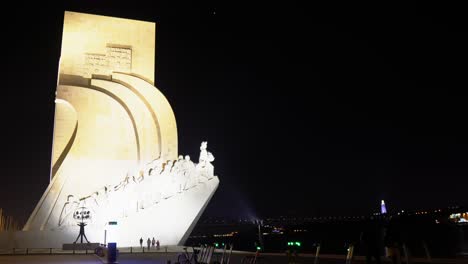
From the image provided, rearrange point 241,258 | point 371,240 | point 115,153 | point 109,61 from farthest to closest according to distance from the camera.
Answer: point 109,61 → point 115,153 → point 241,258 → point 371,240

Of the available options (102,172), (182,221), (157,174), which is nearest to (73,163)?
(102,172)

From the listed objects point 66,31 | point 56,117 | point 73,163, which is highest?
point 66,31

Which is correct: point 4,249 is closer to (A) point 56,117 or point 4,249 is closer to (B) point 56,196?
(B) point 56,196

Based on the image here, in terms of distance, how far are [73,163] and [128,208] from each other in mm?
3803

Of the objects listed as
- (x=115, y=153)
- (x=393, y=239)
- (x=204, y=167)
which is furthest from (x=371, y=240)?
(x=115, y=153)

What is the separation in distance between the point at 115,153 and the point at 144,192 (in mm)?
3478

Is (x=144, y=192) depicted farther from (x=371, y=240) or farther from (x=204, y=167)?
(x=371, y=240)

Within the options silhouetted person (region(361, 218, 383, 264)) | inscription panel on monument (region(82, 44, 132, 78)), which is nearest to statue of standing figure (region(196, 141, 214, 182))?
inscription panel on monument (region(82, 44, 132, 78))

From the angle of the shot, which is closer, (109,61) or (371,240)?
(371,240)

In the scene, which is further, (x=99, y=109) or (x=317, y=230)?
(x=317, y=230)

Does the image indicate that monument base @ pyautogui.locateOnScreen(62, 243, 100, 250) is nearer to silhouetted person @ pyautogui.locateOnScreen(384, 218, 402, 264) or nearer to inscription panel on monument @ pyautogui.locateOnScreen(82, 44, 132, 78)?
inscription panel on monument @ pyautogui.locateOnScreen(82, 44, 132, 78)

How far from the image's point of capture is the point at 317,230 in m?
66.9

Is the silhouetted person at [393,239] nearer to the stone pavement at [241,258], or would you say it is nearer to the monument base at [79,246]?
the stone pavement at [241,258]

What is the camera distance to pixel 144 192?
62.4 feet
